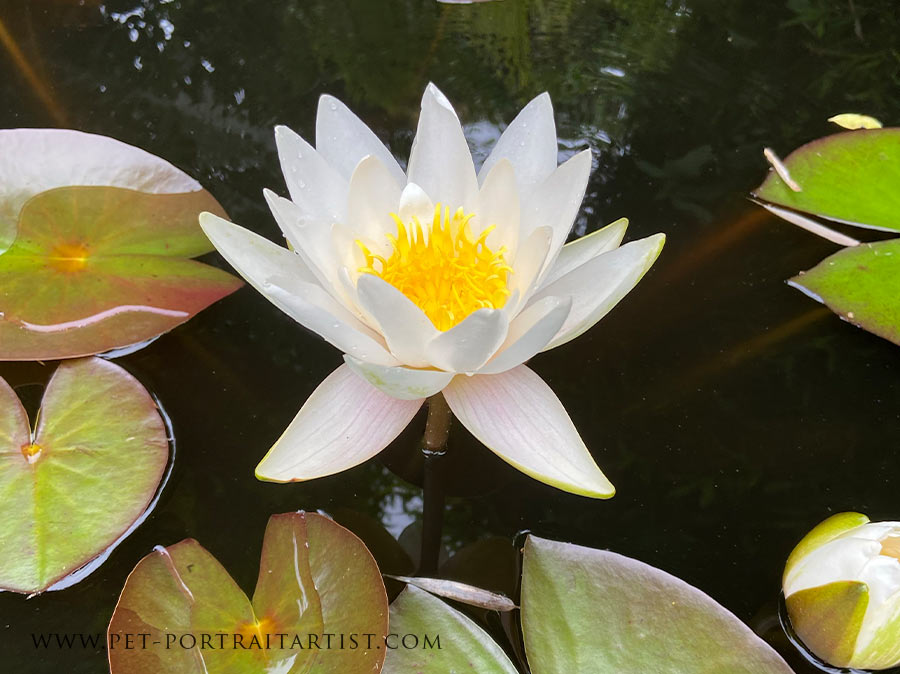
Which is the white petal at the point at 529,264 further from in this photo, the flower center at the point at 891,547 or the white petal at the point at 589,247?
the flower center at the point at 891,547

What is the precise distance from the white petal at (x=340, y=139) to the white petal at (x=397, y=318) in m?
0.42

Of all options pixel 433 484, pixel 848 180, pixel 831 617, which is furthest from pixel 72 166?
Answer: pixel 848 180

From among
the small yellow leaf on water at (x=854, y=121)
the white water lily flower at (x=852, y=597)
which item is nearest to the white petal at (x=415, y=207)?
the white water lily flower at (x=852, y=597)

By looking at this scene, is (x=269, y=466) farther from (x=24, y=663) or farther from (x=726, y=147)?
(x=726, y=147)

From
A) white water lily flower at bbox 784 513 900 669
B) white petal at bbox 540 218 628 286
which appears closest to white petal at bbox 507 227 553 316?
white petal at bbox 540 218 628 286

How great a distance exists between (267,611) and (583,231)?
3.83 feet

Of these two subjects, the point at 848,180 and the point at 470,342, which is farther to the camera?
the point at 848,180

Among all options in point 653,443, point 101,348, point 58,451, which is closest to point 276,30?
point 101,348

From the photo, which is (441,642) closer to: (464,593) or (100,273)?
(464,593)

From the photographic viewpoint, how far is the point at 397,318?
45.3 inches

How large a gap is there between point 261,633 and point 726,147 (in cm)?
174

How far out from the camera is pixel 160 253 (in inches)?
67.3

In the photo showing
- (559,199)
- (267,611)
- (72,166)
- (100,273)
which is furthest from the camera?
(72,166)

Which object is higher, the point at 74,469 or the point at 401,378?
the point at 401,378
